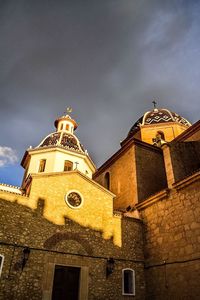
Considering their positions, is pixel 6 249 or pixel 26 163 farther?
pixel 26 163

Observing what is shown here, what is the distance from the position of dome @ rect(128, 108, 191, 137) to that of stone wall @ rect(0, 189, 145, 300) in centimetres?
1270

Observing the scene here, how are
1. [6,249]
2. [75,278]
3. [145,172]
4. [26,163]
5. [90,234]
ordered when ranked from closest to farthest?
[6,249]
[75,278]
[90,234]
[145,172]
[26,163]

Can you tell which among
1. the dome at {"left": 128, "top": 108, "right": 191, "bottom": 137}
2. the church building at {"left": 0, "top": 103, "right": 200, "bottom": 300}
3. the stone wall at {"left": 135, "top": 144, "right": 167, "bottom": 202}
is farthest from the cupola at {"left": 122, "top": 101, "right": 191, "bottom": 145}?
the church building at {"left": 0, "top": 103, "right": 200, "bottom": 300}

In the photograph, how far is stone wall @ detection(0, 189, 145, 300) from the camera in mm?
9041

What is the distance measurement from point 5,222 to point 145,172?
9038 millimetres

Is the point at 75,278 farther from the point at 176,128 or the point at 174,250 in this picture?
the point at 176,128

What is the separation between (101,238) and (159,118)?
14633 mm

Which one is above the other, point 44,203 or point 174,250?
point 44,203

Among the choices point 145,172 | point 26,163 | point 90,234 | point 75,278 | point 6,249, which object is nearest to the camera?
point 6,249

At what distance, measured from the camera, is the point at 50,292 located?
9.40 meters

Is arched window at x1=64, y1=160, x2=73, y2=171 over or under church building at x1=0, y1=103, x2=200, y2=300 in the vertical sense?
over

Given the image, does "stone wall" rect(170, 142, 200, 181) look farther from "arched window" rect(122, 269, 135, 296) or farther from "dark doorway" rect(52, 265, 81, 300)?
"dark doorway" rect(52, 265, 81, 300)

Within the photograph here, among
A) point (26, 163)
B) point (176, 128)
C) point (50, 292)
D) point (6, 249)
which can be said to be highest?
point (176, 128)

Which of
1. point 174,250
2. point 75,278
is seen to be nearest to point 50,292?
point 75,278
